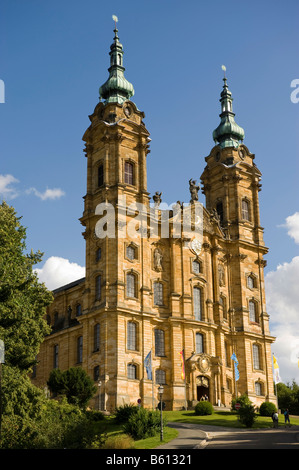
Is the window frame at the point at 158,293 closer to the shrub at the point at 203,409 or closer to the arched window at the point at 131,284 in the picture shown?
the arched window at the point at 131,284

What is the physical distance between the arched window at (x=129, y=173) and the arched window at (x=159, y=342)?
16.2 m

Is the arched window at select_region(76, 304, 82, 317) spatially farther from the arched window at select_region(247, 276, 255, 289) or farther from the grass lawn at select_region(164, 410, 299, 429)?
the arched window at select_region(247, 276, 255, 289)

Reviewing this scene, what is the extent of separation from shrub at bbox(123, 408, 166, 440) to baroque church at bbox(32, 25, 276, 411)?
15.3 metres

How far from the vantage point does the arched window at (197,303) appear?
71875 mm

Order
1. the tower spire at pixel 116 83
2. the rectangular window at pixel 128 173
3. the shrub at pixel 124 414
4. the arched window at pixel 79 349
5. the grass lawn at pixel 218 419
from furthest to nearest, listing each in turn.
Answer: the tower spire at pixel 116 83, the rectangular window at pixel 128 173, the arched window at pixel 79 349, the grass lawn at pixel 218 419, the shrub at pixel 124 414

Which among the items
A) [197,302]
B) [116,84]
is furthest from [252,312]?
[116,84]

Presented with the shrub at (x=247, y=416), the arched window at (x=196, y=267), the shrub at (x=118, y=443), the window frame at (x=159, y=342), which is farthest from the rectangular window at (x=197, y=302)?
the shrub at (x=118, y=443)

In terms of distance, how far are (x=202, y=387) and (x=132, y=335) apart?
10.3m

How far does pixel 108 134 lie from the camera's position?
232 ft

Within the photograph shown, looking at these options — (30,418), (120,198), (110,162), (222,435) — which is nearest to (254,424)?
(222,435)

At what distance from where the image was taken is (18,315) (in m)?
40.8
